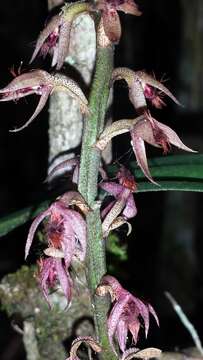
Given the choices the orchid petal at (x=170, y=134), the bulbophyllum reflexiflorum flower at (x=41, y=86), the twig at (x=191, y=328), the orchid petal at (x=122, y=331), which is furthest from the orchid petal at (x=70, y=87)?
the twig at (x=191, y=328)

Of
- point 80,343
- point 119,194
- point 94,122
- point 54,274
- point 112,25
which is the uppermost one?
point 112,25

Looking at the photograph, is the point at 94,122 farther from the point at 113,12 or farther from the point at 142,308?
the point at 142,308

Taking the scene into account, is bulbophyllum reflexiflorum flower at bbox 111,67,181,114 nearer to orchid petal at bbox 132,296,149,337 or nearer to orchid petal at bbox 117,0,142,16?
orchid petal at bbox 117,0,142,16

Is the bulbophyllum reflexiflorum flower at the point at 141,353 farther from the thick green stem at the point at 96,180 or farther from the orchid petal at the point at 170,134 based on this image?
the orchid petal at the point at 170,134

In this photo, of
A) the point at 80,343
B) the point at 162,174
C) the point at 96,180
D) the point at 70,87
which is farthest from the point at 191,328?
the point at 70,87

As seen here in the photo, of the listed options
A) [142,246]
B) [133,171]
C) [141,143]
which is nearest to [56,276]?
[141,143]
